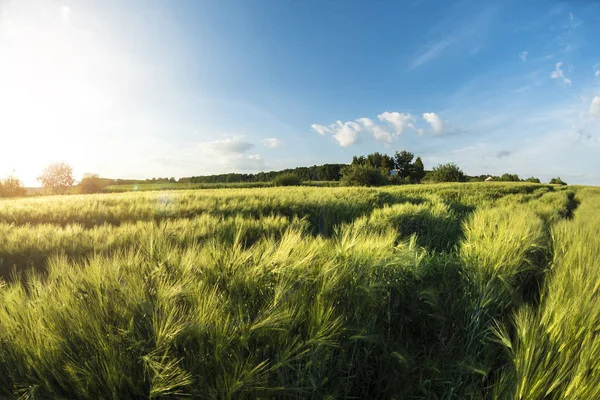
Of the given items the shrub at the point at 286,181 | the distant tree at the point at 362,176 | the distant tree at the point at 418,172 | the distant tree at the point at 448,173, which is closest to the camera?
the distant tree at the point at 362,176

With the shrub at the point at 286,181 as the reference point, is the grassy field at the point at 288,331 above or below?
below

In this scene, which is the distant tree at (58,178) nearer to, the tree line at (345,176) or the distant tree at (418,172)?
the tree line at (345,176)

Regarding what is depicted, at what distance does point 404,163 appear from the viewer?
2886 inches

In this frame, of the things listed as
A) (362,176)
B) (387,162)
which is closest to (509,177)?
(387,162)

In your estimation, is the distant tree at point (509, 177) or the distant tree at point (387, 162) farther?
the distant tree at point (509, 177)

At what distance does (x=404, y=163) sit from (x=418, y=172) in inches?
198

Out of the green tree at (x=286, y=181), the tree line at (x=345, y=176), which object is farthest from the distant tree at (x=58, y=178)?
the green tree at (x=286, y=181)

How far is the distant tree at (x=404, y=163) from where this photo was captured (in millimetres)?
73312

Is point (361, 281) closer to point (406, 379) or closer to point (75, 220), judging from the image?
point (406, 379)

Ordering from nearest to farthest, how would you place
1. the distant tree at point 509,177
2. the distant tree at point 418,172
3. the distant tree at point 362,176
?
1. the distant tree at point 362,176
2. the distant tree at point 418,172
3. the distant tree at point 509,177

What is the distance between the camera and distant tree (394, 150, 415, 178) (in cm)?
7331

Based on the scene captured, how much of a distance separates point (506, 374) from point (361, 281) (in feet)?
2.32

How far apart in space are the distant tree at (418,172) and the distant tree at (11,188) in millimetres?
80518

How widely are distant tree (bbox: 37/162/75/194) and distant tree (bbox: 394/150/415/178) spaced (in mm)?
74149
